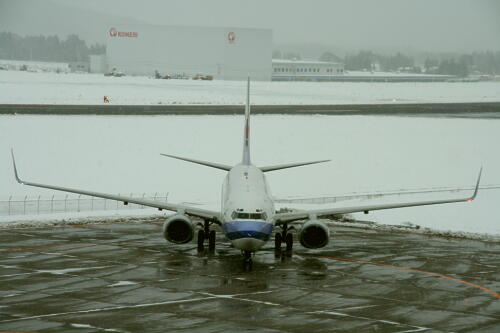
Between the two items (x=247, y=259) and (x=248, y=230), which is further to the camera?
(x=247, y=259)

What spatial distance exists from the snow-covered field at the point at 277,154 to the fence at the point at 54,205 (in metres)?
2.05

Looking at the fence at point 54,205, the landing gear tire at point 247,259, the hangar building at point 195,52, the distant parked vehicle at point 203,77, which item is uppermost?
the hangar building at point 195,52

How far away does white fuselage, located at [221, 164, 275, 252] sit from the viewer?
35312 mm

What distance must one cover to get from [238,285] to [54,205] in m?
29.7

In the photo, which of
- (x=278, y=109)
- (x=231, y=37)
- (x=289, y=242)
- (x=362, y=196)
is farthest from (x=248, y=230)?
(x=231, y=37)

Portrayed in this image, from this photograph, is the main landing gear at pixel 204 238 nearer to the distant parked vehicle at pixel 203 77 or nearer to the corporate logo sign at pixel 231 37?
the distant parked vehicle at pixel 203 77

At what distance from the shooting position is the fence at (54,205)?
56.0 metres

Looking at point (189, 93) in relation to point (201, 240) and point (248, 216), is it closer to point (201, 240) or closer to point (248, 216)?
point (201, 240)

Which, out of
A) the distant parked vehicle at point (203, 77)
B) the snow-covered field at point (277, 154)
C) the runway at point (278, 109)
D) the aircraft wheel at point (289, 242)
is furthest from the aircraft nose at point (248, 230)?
the distant parked vehicle at point (203, 77)

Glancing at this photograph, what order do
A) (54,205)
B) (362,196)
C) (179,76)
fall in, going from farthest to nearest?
(179,76), (362,196), (54,205)

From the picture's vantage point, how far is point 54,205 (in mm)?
58781

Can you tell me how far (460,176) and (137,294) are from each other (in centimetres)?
5192

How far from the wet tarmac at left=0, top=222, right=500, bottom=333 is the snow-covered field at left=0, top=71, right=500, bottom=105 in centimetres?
7435

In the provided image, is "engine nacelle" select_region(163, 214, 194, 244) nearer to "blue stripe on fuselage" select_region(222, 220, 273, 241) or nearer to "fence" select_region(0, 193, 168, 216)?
"blue stripe on fuselage" select_region(222, 220, 273, 241)
